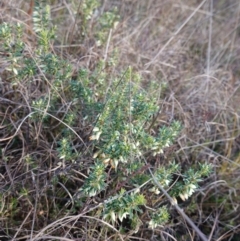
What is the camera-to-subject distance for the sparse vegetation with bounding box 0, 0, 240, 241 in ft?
4.66

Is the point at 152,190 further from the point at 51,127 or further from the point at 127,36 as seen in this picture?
the point at 127,36

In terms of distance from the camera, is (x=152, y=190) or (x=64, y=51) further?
(x=64, y=51)

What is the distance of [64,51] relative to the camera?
6.68ft

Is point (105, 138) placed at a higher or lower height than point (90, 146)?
higher

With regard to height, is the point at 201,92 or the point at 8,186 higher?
the point at 201,92

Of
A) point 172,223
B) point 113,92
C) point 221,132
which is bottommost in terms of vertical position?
point 172,223

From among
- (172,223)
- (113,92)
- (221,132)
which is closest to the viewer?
(113,92)

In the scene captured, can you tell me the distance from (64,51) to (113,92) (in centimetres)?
64

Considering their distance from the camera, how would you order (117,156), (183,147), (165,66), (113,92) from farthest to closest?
(165,66)
(183,147)
(113,92)
(117,156)

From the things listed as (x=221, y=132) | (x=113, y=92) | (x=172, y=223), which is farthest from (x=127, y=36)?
(x=172, y=223)

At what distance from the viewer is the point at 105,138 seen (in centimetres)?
140

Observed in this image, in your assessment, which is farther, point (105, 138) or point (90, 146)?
point (90, 146)

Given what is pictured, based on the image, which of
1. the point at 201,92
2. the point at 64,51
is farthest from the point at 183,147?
the point at 64,51

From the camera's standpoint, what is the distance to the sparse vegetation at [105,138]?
142 centimetres
